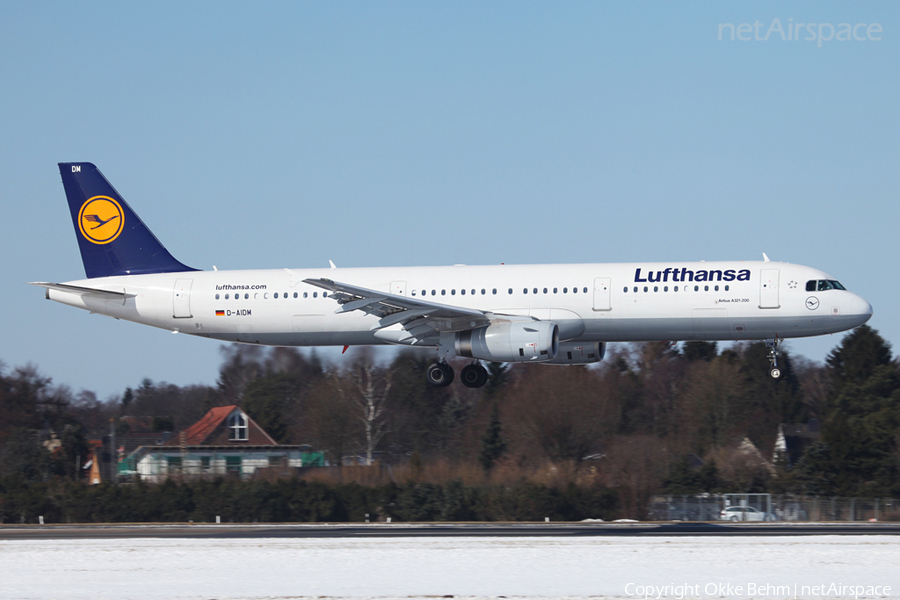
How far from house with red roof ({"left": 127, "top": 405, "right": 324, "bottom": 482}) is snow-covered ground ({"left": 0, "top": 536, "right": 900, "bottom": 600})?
34.7 m

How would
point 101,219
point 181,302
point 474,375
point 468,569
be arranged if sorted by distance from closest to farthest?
1. point 468,569
2. point 474,375
3. point 181,302
4. point 101,219

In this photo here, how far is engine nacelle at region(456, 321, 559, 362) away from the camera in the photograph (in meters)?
33.2

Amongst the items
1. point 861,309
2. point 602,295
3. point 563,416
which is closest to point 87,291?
point 602,295

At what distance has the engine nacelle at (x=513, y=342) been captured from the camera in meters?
33.2

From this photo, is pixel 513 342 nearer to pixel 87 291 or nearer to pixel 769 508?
pixel 87 291

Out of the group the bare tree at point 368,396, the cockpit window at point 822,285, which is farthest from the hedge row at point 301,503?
the cockpit window at point 822,285

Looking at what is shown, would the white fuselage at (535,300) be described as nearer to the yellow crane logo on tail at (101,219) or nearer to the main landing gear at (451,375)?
the yellow crane logo on tail at (101,219)

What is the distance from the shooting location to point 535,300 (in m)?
34.9

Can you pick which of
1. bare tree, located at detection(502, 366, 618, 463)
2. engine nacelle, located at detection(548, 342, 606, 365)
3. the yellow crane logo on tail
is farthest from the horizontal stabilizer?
bare tree, located at detection(502, 366, 618, 463)

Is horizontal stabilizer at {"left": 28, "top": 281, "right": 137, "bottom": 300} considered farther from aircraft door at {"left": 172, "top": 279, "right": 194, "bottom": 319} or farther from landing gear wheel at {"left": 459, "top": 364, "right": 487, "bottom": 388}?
landing gear wheel at {"left": 459, "top": 364, "right": 487, "bottom": 388}

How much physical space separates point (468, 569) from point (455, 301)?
1402 centimetres

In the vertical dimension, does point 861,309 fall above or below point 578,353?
above

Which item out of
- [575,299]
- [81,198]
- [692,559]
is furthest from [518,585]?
[81,198]

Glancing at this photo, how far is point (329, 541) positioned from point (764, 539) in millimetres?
12965
